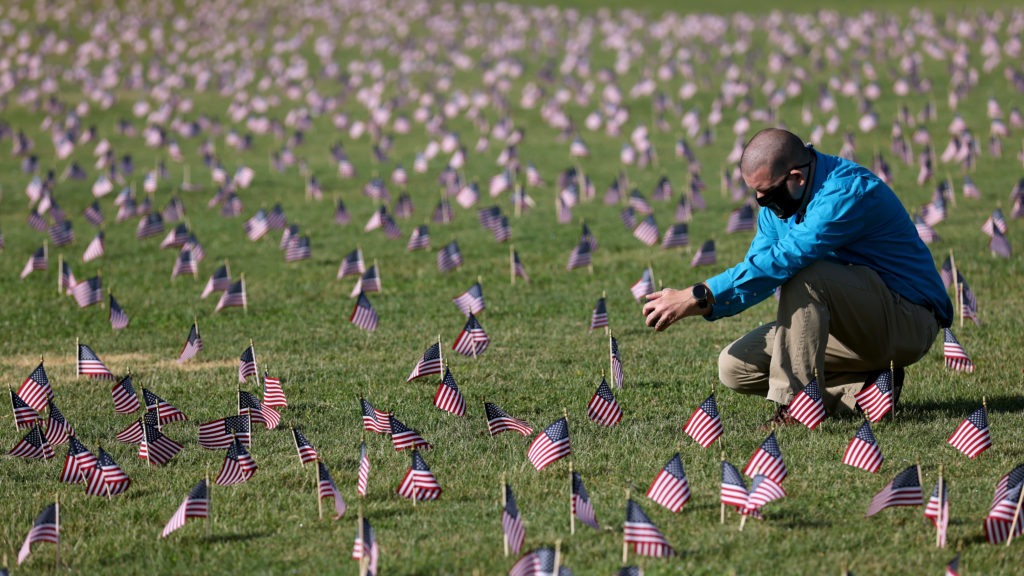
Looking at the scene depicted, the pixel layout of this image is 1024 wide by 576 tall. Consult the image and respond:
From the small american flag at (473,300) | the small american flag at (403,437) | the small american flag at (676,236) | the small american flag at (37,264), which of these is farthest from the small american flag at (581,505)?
the small american flag at (37,264)

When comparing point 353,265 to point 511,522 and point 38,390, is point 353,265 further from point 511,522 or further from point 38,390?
point 511,522

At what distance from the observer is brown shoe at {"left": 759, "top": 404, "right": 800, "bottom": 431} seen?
8.00m

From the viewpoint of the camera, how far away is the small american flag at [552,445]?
7.22m

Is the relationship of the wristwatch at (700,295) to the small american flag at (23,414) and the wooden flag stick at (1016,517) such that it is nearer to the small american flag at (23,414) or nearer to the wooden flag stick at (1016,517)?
the wooden flag stick at (1016,517)

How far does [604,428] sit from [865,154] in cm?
1492

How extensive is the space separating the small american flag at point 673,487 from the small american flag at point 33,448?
3535 mm

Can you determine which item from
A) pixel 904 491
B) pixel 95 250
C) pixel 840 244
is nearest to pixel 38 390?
pixel 840 244

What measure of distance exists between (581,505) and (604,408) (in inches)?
79.2

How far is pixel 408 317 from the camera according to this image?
12.1m

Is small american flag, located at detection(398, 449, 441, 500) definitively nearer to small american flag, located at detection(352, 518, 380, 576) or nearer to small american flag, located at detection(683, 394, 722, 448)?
small american flag, located at detection(352, 518, 380, 576)

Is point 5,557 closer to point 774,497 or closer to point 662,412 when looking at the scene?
point 774,497

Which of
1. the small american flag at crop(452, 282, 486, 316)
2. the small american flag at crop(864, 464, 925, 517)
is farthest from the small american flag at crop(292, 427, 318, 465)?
the small american flag at crop(452, 282, 486, 316)

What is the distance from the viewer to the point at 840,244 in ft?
24.8

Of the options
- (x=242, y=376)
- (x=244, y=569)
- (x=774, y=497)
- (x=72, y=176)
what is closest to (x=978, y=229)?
(x=242, y=376)
